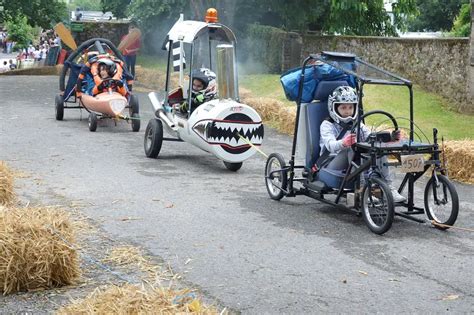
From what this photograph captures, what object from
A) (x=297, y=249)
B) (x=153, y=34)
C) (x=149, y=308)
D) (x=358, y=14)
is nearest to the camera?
(x=149, y=308)

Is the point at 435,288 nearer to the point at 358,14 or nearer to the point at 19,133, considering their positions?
the point at 19,133

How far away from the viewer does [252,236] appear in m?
8.48

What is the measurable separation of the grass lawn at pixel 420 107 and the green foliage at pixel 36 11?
1924 cm

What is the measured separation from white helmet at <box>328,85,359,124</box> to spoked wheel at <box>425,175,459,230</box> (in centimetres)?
118

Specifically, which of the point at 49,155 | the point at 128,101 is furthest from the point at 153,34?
the point at 49,155

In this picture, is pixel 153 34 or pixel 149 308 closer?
pixel 149 308

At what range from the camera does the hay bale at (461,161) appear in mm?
11773

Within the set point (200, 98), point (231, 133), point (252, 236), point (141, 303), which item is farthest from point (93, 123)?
point (141, 303)

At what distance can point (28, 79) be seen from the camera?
96.7ft

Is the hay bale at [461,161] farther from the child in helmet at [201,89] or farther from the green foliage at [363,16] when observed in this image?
the green foliage at [363,16]

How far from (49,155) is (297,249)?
6225 millimetres

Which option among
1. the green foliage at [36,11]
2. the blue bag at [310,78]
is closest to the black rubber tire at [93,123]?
the blue bag at [310,78]

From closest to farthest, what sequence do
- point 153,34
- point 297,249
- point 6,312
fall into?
point 6,312 < point 297,249 < point 153,34

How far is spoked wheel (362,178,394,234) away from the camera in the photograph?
27.5 ft
